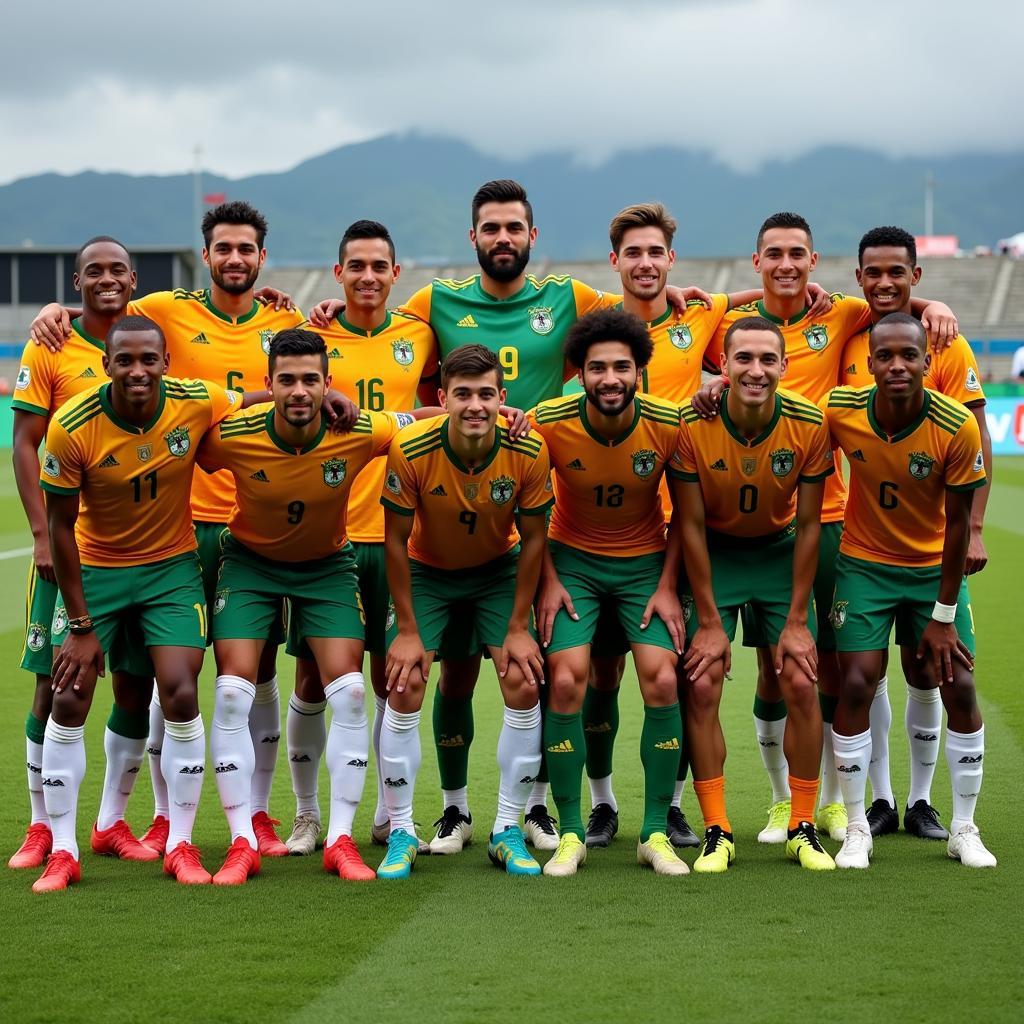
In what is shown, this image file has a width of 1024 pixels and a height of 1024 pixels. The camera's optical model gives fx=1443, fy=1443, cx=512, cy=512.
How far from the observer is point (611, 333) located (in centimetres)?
519

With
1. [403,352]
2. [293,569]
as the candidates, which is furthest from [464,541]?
[403,352]

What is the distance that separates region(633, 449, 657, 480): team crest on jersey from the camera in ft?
17.4

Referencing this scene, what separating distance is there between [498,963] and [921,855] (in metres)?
1.99

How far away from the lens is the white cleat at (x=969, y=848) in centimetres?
504

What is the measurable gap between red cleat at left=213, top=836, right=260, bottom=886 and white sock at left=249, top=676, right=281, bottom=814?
0.62 m

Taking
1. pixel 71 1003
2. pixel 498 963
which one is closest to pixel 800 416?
pixel 498 963

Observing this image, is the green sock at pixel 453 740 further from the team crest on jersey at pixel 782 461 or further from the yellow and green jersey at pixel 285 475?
the team crest on jersey at pixel 782 461

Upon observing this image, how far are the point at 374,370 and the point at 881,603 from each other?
2.18 meters

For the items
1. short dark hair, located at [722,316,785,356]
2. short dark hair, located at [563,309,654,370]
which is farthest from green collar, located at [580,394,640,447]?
short dark hair, located at [722,316,785,356]

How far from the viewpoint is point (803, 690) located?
5262mm

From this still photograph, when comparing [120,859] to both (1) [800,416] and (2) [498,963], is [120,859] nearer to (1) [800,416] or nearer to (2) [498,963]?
(2) [498,963]

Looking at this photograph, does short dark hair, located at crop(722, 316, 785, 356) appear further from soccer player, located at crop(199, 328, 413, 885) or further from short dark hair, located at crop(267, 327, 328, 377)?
short dark hair, located at crop(267, 327, 328, 377)

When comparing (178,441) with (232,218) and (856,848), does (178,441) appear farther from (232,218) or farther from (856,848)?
(856,848)

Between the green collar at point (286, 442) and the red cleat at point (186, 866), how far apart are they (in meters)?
1.44
